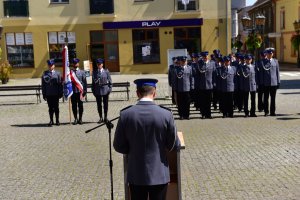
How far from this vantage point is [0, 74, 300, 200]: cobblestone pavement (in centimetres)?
726

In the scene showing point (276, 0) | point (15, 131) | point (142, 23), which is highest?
point (276, 0)

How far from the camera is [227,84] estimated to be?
14289mm

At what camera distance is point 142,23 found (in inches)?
1319

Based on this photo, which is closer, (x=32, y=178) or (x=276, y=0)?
(x=32, y=178)

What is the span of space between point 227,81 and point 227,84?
0.30 ft

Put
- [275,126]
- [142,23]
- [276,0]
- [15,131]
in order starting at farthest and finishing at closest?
1. [276,0]
2. [142,23]
3. [15,131]
4. [275,126]

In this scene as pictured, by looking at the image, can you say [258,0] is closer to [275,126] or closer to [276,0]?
[276,0]

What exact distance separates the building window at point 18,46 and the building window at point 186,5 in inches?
422

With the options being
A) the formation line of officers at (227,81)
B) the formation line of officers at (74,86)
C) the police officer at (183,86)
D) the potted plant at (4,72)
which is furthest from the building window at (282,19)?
the formation line of officers at (74,86)

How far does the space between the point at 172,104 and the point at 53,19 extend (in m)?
18.5

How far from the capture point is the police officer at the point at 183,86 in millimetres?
14305

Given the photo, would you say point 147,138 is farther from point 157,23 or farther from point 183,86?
point 157,23

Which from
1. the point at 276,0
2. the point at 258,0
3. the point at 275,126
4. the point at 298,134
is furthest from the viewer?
the point at 258,0

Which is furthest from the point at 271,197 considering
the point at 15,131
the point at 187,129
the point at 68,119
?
the point at 68,119
